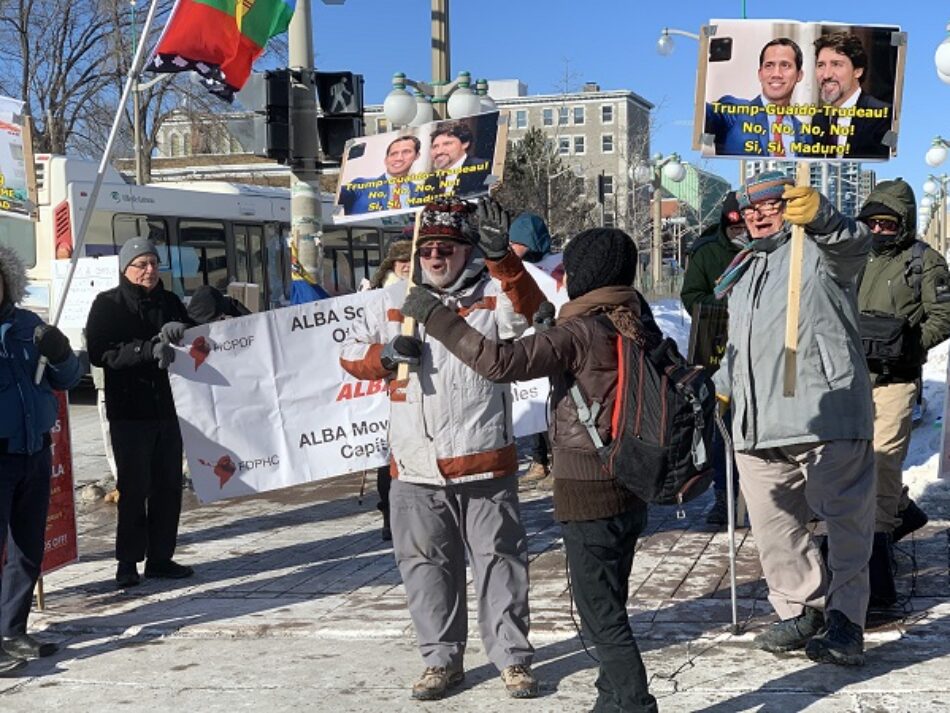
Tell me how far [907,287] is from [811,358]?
→ 1.43m

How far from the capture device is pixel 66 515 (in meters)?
6.92

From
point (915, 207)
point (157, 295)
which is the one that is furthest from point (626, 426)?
point (157, 295)

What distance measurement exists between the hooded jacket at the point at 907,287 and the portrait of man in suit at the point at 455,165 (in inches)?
119

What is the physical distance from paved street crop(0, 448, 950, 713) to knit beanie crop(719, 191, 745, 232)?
75.0 inches

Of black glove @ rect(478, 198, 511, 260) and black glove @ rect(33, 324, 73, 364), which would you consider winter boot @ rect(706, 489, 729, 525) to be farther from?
black glove @ rect(33, 324, 73, 364)

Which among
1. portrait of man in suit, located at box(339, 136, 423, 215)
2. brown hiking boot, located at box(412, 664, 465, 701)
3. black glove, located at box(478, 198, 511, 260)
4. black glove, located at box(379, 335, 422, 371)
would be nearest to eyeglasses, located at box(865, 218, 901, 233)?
black glove, located at box(478, 198, 511, 260)

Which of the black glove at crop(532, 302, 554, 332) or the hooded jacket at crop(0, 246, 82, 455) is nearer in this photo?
the black glove at crop(532, 302, 554, 332)

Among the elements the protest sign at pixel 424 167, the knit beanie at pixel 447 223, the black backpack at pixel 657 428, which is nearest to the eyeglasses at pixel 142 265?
the protest sign at pixel 424 167

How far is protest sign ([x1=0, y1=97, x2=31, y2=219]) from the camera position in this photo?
6.83 metres

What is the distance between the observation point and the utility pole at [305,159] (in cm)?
1076

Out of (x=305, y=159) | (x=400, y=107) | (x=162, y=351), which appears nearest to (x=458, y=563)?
(x=162, y=351)

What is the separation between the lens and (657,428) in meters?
4.10

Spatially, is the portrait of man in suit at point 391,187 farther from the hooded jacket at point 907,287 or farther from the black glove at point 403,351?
the black glove at point 403,351

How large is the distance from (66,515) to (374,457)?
1.81 m
